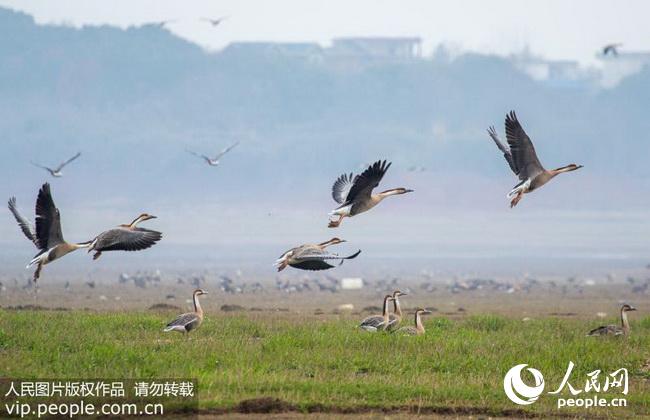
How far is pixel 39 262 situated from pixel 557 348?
6.94m

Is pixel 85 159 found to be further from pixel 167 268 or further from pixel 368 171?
pixel 368 171

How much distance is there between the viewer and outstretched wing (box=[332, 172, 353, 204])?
20.2 m

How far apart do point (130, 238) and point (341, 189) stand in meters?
3.73

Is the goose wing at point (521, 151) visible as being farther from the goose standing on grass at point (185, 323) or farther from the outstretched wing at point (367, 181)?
the goose standing on grass at point (185, 323)

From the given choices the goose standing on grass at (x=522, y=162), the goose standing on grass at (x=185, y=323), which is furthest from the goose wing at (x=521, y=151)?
the goose standing on grass at (x=185, y=323)

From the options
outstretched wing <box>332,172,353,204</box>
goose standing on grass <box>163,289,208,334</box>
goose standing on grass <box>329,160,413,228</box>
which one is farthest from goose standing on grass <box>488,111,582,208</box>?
goose standing on grass <box>163,289,208,334</box>

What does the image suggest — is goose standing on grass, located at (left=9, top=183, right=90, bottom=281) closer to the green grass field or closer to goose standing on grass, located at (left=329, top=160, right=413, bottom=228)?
the green grass field

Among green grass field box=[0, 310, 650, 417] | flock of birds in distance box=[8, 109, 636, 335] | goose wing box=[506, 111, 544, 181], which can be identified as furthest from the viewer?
goose wing box=[506, 111, 544, 181]

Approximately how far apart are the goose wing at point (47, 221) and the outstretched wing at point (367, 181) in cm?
399

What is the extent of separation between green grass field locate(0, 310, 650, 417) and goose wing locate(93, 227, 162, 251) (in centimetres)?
121

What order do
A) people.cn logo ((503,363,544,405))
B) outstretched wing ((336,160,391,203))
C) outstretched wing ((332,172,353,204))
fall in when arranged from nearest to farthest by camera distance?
1. people.cn logo ((503,363,544,405))
2. outstretched wing ((336,160,391,203))
3. outstretched wing ((332,172,353,204))

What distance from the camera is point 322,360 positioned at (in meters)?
16.5

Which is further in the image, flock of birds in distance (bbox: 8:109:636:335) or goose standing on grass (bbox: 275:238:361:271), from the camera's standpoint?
goose standing on grass (bbox: 275:238:361:271)

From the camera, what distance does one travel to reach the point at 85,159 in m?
105
